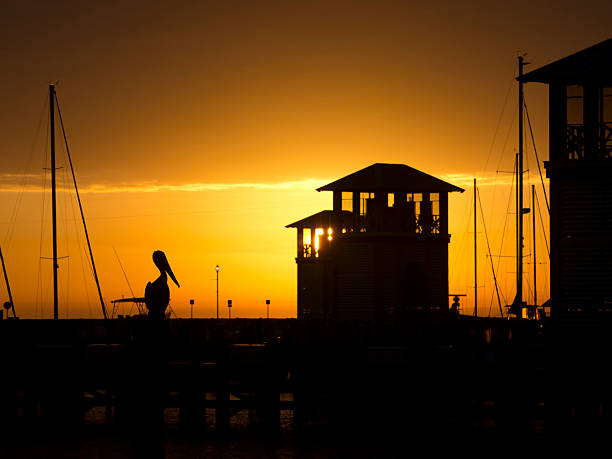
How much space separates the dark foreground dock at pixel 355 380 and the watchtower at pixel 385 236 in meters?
15.7

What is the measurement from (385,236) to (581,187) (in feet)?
80.2

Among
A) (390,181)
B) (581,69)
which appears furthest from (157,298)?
(390,181)

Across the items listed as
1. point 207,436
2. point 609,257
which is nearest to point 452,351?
point 609,257

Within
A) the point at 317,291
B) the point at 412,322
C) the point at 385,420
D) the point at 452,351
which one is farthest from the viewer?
the point at 317,291

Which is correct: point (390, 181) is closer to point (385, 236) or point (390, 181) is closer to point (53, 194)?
point (385, 236)

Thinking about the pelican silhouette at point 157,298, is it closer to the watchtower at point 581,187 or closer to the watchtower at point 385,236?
the watchtower at point 581,187

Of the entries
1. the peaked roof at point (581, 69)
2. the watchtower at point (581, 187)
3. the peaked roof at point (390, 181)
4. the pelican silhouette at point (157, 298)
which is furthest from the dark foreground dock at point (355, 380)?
the peaked roof at point (390, 181)

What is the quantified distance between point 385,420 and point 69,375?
12.1 metres

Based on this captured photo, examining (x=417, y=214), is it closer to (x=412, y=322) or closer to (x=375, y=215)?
(x=375, y=215)

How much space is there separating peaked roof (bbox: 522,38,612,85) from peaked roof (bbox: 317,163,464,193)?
2164 centimetres

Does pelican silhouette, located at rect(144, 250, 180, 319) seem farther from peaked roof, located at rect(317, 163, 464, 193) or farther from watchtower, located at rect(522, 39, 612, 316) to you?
peaked roof, located at rect(317, 163, 464, 193)

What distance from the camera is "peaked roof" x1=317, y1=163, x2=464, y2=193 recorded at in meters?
58.7

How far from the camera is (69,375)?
3872 cm

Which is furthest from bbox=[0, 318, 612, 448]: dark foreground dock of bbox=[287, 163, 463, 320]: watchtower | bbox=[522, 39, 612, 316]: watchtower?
bbox=[287, 163, 463, 320]: watchtower
